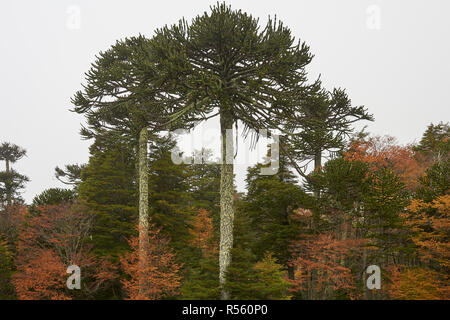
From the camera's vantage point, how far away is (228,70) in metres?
10.1

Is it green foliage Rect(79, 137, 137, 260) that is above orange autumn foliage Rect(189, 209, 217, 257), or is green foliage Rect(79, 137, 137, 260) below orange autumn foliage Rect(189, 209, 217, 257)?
above

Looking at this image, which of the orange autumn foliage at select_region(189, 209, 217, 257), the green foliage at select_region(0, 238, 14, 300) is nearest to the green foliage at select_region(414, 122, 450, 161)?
the orange autumn foliage at select_region(189, 209, 217, 257)

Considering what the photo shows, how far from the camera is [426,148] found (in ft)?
89.8

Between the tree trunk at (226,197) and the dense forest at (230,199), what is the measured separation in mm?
61

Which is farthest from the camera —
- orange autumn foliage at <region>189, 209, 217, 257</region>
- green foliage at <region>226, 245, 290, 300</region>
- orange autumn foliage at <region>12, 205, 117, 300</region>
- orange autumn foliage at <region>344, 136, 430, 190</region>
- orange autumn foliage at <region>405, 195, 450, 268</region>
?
orange autumn foliage at <region>189, 209, 217, 257</region>

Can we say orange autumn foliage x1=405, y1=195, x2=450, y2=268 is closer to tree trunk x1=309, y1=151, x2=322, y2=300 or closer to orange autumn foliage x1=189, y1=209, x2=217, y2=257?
tree trunk x1=309, y1=151, x2=322, y2=300

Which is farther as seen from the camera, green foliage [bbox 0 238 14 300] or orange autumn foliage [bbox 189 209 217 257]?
orange autumn foliage [bbox 189 209 217 257]

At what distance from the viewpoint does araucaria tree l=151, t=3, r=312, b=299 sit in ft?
29.1

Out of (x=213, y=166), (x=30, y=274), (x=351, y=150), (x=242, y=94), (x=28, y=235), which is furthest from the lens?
(x=213, y=166)

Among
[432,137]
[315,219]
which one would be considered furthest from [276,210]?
[432,137]

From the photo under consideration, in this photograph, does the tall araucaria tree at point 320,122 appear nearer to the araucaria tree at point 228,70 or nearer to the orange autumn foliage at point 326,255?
the araucaria tree at point 228,70
